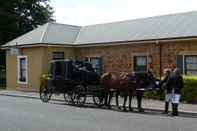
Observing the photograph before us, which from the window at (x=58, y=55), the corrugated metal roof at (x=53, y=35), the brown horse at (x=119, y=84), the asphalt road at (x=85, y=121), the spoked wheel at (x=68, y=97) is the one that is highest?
the corrugated metal roof at (x=53, y=35)

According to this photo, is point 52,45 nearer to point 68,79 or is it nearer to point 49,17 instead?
point 68,79

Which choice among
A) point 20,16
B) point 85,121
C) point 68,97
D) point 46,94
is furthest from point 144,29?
point 20,16

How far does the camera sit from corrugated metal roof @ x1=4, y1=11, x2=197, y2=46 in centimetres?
2752

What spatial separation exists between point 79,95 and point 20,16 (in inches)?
1089

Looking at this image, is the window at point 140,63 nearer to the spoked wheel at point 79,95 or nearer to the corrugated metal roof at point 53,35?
the corrugated metal roof at point 53,35

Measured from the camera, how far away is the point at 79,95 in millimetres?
22188

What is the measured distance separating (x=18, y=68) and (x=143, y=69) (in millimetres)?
10672

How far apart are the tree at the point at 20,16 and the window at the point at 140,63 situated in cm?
2078

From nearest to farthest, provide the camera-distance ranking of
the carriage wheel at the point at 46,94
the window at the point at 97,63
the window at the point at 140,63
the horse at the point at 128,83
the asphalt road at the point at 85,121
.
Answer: the asphalt road at the point at 85,121, the horse at the point at 128,83, the carriage wheel at the point at 46,94, the window at the point at 140,63, the window at the point at 97,63

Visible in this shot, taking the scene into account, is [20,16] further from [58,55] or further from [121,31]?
[121,31]

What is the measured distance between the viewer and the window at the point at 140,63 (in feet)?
92.7

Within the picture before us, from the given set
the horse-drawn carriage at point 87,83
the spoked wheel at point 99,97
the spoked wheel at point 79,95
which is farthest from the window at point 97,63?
the spoked wheel at point 99,97

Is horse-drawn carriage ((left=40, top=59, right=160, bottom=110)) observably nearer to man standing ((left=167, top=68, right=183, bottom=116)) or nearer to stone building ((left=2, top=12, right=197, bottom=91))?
man standing ((left=167, top=68, right=183, bottom=116))

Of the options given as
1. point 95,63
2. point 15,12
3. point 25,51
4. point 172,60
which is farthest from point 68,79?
point 15,12
